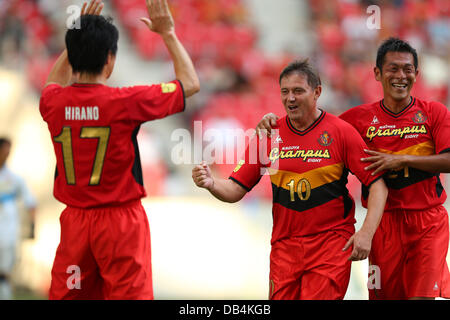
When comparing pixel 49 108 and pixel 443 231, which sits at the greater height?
pixel 49 108

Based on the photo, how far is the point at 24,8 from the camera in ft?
33.9

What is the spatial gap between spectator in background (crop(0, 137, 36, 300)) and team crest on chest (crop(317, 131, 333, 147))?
14.5 ft

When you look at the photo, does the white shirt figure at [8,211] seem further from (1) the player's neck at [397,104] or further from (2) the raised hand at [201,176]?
(1) the player's neck at [397,104]

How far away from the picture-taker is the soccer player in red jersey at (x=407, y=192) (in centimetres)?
401

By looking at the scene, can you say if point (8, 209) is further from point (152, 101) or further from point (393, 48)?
point (393, 48)

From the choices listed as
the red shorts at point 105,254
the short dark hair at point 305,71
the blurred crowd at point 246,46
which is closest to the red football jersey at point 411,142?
the short dark hair at point 305,71

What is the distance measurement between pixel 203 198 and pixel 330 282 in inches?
201

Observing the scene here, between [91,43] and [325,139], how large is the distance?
1.60 metres

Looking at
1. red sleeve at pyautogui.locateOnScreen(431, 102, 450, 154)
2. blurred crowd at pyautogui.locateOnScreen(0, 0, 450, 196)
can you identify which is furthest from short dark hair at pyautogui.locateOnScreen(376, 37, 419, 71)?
blurred crowd at pyautogui.locateOnScreen(0, 0, 450, 196)

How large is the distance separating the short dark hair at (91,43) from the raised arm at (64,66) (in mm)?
252

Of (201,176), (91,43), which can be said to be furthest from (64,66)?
(201,176)

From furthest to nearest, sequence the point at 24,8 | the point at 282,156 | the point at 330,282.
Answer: the point at 24,8, the point at 282,156, the point at 330,282
